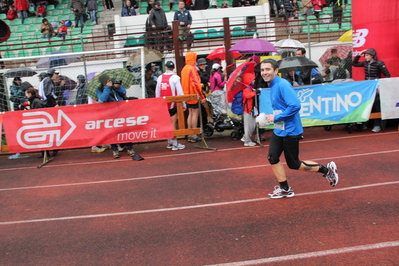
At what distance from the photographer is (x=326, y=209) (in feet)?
18.7

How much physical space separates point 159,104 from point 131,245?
5.33 meters

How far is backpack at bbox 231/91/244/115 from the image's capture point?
10.2m

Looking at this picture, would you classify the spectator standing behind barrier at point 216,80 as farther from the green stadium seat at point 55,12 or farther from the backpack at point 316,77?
the green stadium seat at point 55,12

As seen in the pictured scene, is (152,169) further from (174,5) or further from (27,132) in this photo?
(174,5)

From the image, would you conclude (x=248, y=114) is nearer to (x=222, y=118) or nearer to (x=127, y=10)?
(x=222, y=118)

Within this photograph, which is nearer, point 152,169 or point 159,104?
point 152,169

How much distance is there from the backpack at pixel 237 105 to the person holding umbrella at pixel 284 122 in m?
4.20

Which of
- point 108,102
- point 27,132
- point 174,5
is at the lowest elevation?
point 27,132

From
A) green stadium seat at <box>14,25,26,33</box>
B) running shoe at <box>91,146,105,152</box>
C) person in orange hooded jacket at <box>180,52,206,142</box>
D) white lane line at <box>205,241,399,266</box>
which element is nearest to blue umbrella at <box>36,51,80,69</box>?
running shoe at <box>91,146,105,152</box>

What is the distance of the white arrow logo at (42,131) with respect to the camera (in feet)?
32.1

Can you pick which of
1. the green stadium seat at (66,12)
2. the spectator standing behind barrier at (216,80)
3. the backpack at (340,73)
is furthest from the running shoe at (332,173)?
the green stadium seat at (66,12)

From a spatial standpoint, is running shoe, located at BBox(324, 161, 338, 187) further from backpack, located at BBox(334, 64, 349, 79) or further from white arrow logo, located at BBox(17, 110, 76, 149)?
backpack, located at BBox(334, 64, 349, 79)

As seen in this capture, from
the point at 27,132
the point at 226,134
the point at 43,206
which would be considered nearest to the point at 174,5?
the point at 226,134

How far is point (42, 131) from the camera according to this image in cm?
986
